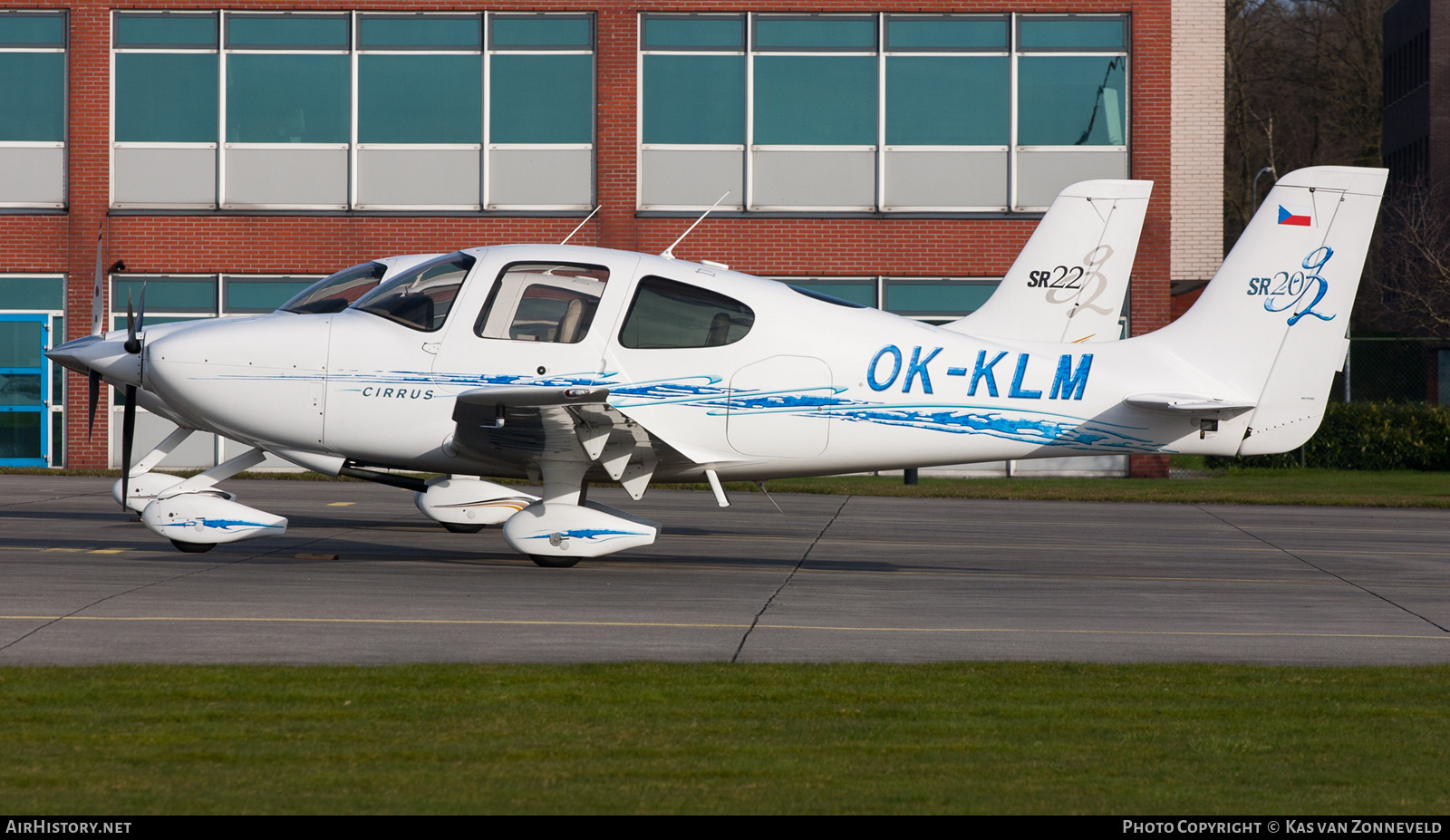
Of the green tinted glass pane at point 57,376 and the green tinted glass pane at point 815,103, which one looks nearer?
the green tinted glass pane at point 57,376

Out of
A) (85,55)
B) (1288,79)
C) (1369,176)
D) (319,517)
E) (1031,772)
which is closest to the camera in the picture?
(1031,772)

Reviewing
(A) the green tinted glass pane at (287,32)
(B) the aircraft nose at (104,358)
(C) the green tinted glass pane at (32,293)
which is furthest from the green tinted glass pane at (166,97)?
(B) the aircraft nose at (104,358)

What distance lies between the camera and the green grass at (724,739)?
5176mm

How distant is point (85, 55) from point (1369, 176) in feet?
72.9

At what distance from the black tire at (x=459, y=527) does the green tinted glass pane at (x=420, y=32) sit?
1332cm

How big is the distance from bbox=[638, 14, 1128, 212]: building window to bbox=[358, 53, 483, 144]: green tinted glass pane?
3189 mm

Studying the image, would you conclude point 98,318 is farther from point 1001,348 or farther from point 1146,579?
point 1146,579

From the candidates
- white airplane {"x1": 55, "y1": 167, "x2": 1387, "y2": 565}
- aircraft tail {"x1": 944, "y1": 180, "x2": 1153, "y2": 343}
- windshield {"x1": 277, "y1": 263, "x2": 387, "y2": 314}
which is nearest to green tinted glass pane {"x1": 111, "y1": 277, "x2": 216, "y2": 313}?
windshield {"x1": 277, "y1": 263, "x2": 387, "y2": 314}

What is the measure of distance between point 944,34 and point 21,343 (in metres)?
18.0

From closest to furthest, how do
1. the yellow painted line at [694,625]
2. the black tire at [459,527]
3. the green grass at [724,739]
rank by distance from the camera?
the green grass at [724,739] < the yellow painted line at [694,625] < the black tire at [459,527]

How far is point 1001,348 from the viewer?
1144 centimetres

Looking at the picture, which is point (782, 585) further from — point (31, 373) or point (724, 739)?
point (31, 373)

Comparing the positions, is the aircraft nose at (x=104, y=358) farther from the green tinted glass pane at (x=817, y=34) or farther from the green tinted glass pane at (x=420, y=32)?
the green tinted glass pane at (x=817, y=34)
